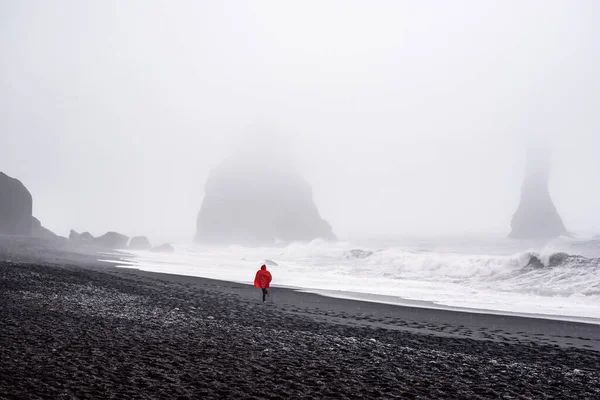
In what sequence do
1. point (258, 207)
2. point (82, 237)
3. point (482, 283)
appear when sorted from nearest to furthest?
point (482, 283) < point (82, 237) < point (258, 207)

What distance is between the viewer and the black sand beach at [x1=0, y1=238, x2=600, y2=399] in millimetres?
8891

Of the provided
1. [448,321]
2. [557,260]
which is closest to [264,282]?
[448,321]

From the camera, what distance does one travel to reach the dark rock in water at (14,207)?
3703 inches

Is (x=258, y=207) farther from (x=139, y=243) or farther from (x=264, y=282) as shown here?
(x=264, y=282)

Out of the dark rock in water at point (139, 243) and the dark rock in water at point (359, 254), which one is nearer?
the dark rock in water at point (359, 254)

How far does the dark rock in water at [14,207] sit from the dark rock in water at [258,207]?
209 feet

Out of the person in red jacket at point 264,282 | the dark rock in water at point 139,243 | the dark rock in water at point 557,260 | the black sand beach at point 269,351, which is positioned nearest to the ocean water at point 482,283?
the dark rock in water at point 557,260

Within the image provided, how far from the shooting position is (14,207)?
9631 cm

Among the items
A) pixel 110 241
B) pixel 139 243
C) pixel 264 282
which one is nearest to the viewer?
pixel 264 282

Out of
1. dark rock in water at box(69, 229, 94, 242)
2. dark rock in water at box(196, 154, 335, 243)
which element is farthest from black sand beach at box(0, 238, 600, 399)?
dark rock in water at box(196, 154, 335, 243)

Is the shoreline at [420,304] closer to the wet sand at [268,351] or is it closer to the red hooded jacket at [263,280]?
the wet sand at [268,351]

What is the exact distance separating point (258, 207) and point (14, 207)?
257 ft

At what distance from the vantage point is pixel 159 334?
44.1ft

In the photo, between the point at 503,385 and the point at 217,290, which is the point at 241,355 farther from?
the point at 217,290
